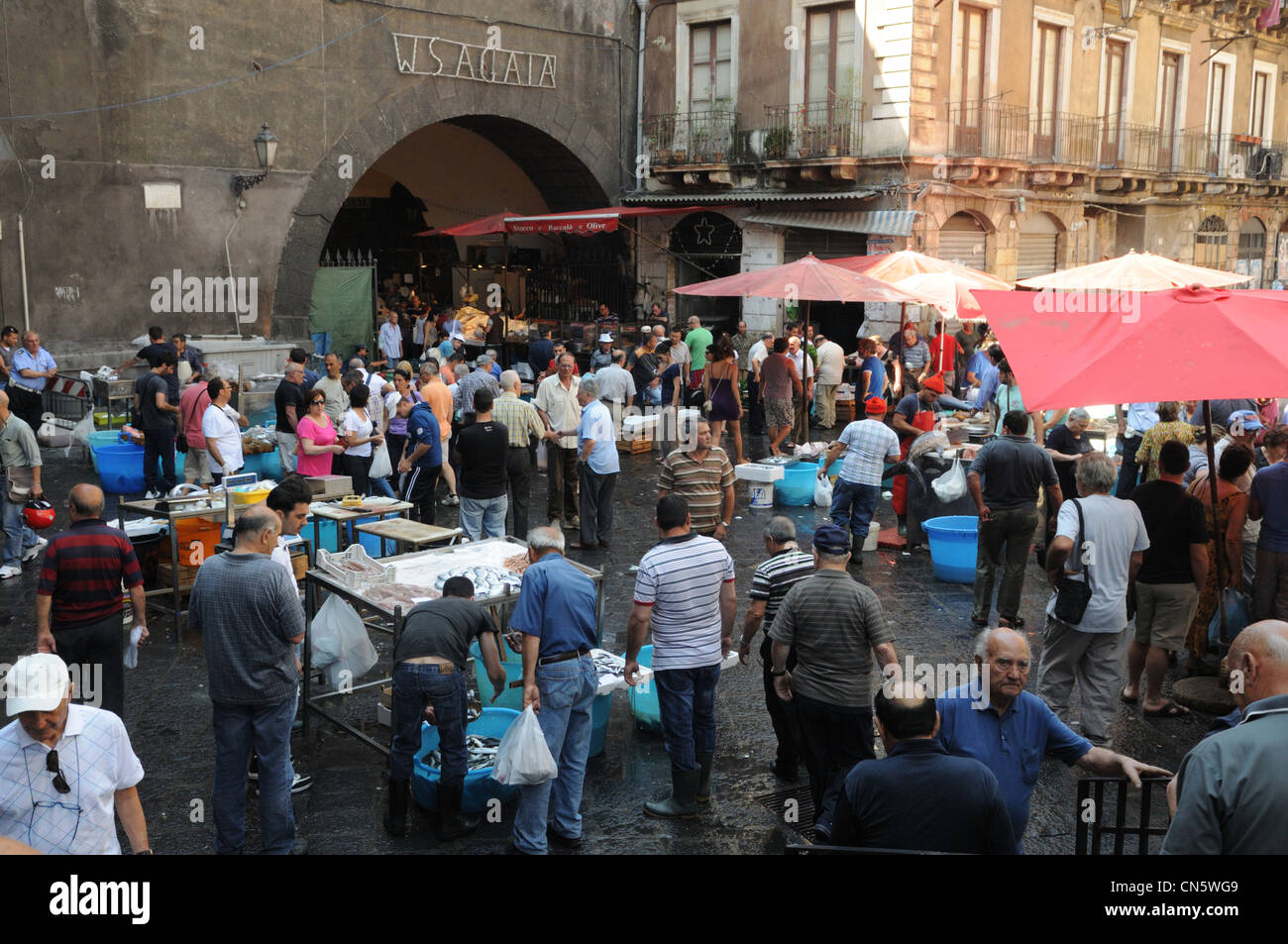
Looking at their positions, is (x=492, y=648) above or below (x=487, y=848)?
above

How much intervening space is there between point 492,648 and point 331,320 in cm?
1581

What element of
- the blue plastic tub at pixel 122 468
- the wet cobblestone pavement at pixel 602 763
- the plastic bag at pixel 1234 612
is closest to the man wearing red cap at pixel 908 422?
the wet cobblestone pavement at pixel 602 763

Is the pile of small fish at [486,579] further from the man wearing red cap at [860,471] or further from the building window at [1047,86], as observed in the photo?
the building window at [1047,86]

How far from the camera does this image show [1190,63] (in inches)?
1063

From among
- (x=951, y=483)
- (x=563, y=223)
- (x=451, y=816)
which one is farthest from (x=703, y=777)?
(x=563, y=223)

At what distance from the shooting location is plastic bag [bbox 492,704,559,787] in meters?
5.54

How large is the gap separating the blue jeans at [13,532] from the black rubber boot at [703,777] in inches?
268

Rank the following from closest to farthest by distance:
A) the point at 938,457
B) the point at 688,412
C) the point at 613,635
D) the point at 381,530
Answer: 1. the point at 381,530
2. the point at 613,635
3. the point at 938,457
4. the point at 688,412

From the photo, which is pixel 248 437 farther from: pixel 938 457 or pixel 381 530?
pixel 938 457

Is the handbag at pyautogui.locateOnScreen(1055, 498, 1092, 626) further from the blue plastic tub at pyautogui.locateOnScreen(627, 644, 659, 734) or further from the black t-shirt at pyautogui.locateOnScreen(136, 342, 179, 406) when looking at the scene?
the black t-shirt at pyautogui.locateOnScreen(136, 342, 179, 406)

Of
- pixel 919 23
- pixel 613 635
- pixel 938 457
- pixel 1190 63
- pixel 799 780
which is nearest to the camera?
pixel 799 780

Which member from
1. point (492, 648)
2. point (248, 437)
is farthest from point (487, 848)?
point (248, 437)

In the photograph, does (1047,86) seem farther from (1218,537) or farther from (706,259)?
(1218,537)

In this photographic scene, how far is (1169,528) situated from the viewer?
24.0 ft
